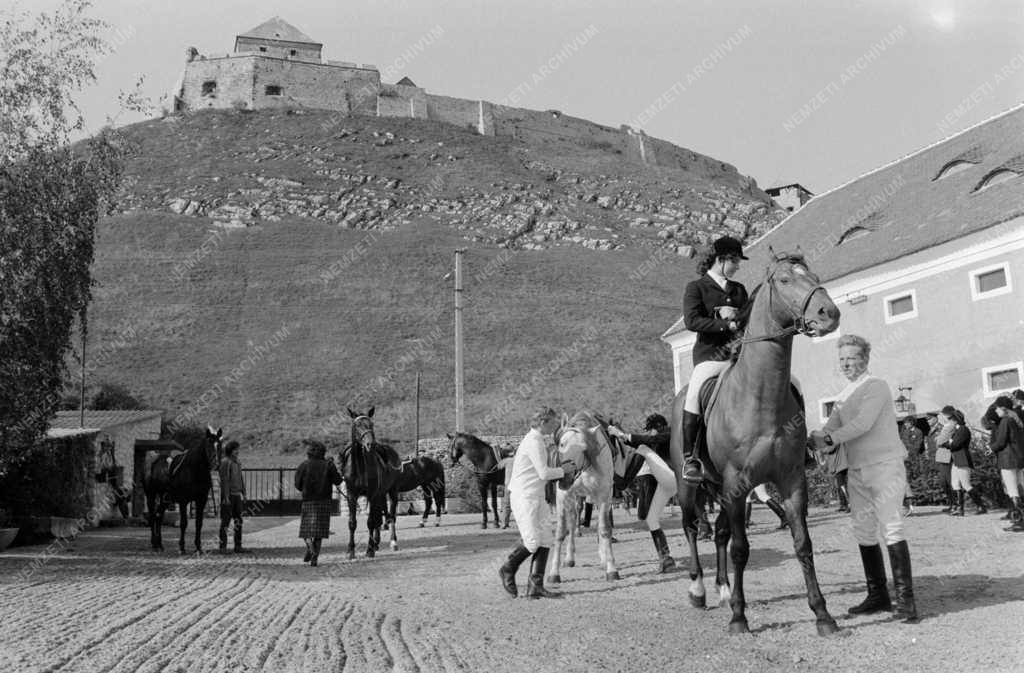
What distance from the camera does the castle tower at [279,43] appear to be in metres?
121

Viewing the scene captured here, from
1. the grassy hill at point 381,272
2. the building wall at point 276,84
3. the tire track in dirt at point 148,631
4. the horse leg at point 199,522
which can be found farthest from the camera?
the building wall at point 276,84

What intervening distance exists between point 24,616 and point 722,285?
7.60m

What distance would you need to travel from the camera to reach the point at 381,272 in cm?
7619

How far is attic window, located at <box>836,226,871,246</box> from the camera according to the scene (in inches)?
1197

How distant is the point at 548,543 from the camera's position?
9.32 metres

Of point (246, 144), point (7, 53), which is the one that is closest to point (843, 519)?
point (7, 53)

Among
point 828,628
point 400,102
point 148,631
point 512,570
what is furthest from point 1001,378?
point 400,102

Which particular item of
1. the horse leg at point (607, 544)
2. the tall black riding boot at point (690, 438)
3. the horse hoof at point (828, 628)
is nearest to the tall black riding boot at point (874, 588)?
the horse hoof at point (828, 628)

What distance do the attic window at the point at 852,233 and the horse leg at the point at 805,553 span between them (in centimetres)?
2565

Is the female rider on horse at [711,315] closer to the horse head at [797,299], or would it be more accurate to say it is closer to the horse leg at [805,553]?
the horse head at [797,299]

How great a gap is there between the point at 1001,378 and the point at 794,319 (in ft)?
63.1

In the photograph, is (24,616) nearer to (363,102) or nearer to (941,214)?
(941,214)

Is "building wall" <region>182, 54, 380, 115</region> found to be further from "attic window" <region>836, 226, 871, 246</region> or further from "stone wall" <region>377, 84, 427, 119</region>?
"attic window" <region>836, 226, 871, 246</region>

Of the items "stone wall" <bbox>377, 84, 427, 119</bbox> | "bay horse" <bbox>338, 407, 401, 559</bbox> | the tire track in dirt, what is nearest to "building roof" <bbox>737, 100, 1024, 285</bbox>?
"bay horse" <bbox>338, 407, 401, 559</bbox>
